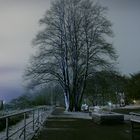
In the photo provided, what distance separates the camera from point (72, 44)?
54.3 metres

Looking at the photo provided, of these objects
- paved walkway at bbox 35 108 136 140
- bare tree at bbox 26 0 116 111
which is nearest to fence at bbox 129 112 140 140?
paved walkway at bbox 35 108 136 140

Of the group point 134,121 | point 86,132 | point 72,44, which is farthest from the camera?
point 72,44

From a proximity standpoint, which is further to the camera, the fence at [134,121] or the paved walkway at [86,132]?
the paved walkway at [86,132]

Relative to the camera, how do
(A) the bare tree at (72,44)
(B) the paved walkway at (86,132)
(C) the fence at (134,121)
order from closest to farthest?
(C) the fence at (134,121)
(B) the paved walkway at (86,132)
(A) the bare tree at (72,44)

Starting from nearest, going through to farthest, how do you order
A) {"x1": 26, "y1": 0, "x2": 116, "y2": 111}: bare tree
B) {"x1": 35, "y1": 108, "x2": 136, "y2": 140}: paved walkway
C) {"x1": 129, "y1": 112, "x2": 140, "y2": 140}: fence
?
{"x1": 129, "y1": 112, "x2": 140, "y2": 140}: fence → {"x1": 35, "y1": 108, "x2": 136, "y2": 140}: paved walkway → {"x1": 26, "y1": 0, "x2": 116, "y2": 111}: bare tree

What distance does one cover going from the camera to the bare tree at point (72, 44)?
2104 inches

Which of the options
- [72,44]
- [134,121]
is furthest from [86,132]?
[72,44]

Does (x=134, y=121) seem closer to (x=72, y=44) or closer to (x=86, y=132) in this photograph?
(x=86, y=132)

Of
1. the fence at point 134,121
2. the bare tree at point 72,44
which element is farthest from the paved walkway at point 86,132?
the bare tree at point 72,44

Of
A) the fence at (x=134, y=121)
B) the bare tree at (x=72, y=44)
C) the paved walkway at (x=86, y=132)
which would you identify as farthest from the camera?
the bare tree at (x=72, y=44)

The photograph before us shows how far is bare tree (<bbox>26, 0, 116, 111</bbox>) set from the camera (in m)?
53.4

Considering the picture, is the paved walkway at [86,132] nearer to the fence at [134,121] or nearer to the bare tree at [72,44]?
the fence at [134,121]

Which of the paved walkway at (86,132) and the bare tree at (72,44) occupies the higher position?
the bare tree at (72,44)

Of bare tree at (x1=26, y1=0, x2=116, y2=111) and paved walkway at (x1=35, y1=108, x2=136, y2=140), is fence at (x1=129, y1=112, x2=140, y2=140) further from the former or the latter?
bare tree at (x1=26, y1=0, x2=116, y2=111)
